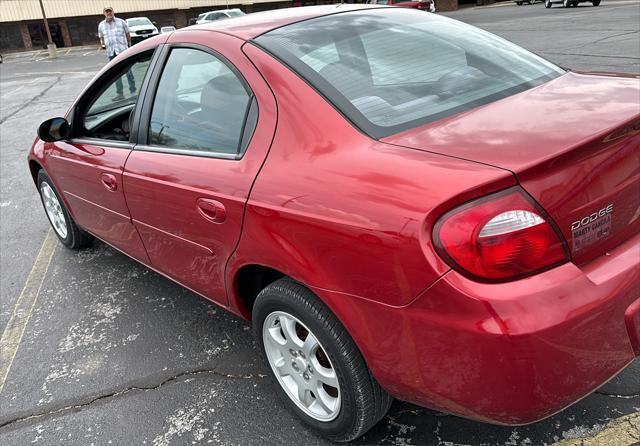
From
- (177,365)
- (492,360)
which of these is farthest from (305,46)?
(177,365)

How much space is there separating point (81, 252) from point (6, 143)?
5615 mm

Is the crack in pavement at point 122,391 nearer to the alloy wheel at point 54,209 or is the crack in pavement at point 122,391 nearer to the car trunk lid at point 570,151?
the car trunk lid at point 570,151

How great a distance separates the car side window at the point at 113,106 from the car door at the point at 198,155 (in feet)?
1.61

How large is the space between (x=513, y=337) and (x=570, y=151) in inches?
23.0

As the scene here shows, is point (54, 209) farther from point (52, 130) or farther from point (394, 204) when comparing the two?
point (394, 204)

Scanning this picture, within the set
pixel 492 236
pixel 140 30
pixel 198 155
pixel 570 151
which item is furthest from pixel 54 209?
pixel 140 30

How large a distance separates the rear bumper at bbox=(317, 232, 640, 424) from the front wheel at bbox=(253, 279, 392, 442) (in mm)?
163

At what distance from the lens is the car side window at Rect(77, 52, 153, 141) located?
331cm

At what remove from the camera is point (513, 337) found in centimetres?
153

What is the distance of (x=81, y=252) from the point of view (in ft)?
14.6

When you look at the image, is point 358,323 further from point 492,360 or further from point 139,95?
point 139,95

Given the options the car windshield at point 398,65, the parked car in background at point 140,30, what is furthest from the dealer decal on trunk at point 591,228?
the parked car in background at point 140,30

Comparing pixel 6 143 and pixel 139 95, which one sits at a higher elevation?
pixel 139 95

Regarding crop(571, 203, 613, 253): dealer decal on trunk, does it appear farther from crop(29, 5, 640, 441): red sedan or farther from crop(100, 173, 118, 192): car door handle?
crop(100, 173, 118, 192): car door handle
